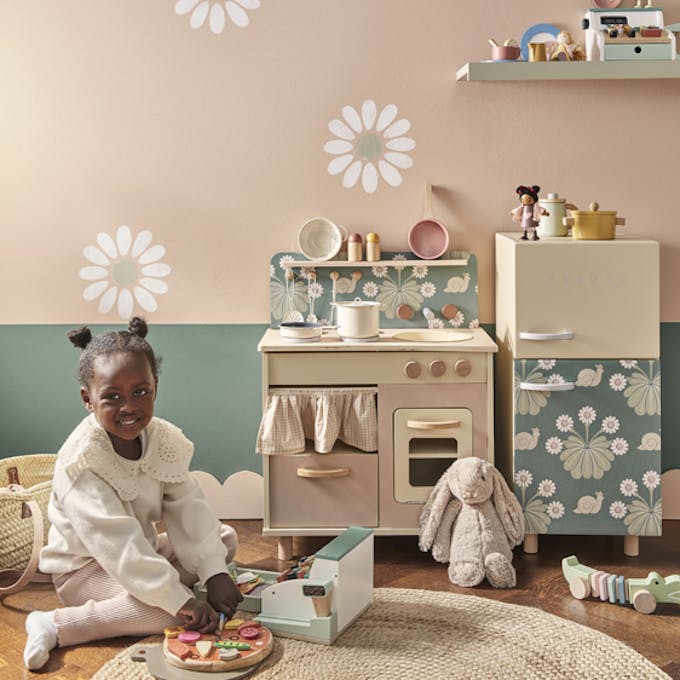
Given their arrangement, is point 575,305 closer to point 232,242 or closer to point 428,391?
point 428,391

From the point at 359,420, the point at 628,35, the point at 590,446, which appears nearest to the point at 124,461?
the point at 359,420

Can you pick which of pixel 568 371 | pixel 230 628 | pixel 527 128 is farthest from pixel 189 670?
pixel 527 128

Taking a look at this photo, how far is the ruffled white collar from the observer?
2607 millimetres

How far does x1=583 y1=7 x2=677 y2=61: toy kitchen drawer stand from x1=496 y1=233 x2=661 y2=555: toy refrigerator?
62 centimetres

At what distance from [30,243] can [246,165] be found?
2.56 feet

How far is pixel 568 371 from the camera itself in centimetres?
315

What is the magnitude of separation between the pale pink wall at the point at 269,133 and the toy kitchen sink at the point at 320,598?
1.15 metres

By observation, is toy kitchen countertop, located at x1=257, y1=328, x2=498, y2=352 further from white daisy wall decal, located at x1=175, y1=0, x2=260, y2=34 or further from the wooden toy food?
white daisy wall decal, located at x1=175, y1=0, x2=260, y2=34

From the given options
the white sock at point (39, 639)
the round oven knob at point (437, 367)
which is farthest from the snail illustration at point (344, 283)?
the white sock at point (39, 639)

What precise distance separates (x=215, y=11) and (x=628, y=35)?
1309 mm

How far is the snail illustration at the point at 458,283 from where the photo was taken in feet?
11.7

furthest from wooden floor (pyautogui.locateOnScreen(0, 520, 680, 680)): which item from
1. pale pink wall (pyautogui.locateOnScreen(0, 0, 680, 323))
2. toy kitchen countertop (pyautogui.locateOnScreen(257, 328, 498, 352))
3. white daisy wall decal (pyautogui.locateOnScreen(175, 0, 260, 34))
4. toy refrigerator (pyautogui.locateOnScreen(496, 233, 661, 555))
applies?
white daisy wall decal (pyautogui.locateOnScreen(175, 0, 260, 34))

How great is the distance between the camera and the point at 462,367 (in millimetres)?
3174

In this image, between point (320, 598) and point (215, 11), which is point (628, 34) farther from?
point (320, 598)
